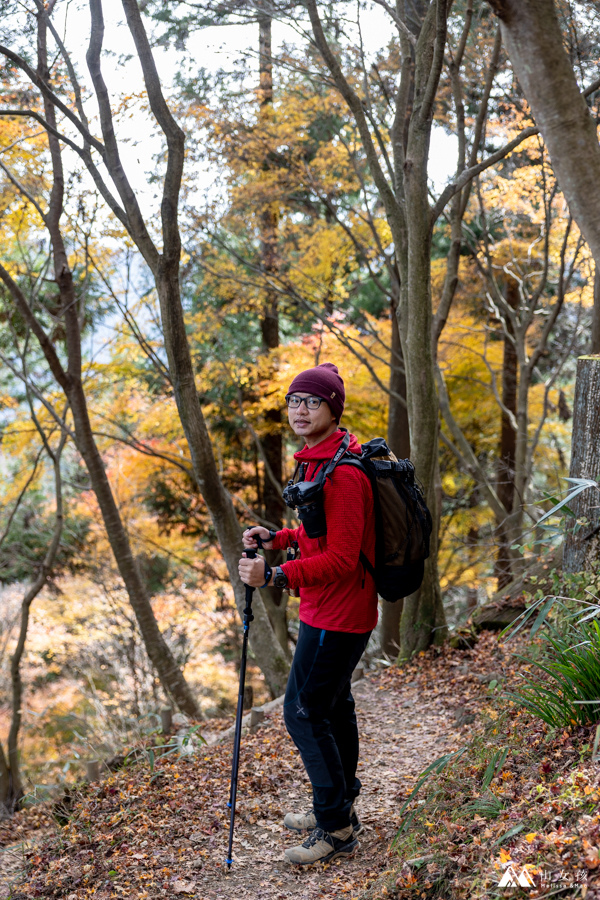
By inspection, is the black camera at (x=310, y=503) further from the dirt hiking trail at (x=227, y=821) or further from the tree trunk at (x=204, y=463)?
the tree trunk at (x=204, y=463)

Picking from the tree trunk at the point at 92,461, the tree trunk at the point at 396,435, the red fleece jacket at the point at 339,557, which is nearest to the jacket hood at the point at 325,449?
the red fleece jacket at the point at 339,557

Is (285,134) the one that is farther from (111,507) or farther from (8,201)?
(111,507)

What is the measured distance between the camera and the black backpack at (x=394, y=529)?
2.95 m

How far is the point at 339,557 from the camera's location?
2.76 metres

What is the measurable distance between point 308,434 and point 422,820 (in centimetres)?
170

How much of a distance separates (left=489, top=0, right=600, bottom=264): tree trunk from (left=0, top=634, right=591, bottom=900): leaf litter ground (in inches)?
92.5

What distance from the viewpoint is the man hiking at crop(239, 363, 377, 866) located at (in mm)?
2807

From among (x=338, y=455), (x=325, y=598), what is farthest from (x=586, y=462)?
(x=325, y=598)

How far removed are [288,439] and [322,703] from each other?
12.1 m

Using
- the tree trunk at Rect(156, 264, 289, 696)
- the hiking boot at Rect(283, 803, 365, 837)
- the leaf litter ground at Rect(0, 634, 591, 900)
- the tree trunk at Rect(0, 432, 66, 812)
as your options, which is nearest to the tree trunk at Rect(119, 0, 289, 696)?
the tree trunk at Rect(156, 264, 289, 696)

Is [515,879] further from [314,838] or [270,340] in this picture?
[270,340]

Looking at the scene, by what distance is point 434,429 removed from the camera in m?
6.04

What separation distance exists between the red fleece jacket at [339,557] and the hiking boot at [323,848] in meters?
0.99

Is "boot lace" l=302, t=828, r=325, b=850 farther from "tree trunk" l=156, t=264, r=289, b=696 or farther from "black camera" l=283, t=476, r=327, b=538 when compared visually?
"tree trunk" l=156, t=264, r=289, b=696
